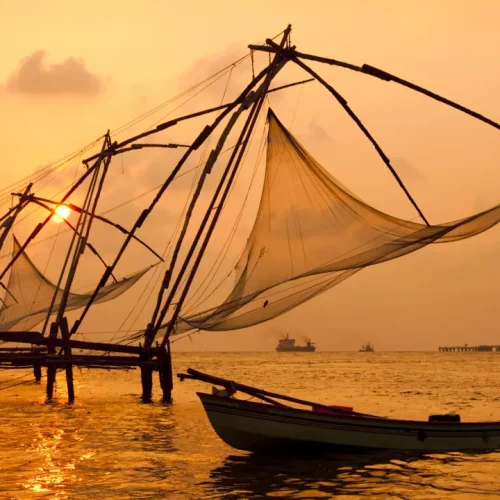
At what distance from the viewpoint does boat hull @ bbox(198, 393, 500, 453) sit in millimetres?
18625

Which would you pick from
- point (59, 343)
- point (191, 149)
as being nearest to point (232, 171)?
point (191, 149)

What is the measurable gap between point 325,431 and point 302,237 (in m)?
4.24

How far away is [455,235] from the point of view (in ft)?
57.8

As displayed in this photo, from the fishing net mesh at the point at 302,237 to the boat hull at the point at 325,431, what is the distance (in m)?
1.88

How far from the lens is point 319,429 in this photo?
1892cm

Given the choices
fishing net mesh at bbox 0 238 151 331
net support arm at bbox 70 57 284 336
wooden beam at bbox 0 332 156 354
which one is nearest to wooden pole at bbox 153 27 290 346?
net support arm at bbox 70 57 284 336

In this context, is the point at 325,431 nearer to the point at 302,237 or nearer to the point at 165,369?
the point at 302,237

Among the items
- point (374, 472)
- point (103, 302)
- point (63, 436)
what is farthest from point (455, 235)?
point (103, 302)

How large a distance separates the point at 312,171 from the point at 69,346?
13.5 m

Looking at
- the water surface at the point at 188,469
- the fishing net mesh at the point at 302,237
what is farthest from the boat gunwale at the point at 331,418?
the fishing net mesh at the point at 302,237

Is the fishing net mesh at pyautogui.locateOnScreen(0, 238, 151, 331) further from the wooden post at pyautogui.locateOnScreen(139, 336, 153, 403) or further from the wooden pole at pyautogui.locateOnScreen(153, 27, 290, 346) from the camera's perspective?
the wooden pole at pyautogui.locateOnScreen(153, 27, 290, 346)

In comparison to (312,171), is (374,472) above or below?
below

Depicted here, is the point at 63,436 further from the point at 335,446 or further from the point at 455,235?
the point at 455,235

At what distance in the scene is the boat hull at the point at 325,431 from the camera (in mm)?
18625
